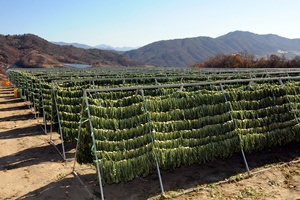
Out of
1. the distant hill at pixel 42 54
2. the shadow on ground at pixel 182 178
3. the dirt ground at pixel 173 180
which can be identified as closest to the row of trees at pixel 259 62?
the shadow on ground at pixel 182 178

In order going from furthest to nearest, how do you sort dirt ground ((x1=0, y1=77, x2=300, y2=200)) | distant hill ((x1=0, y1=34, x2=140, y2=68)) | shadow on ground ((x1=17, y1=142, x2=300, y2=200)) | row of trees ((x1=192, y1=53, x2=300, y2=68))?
distant hill ((x1=0, y1=34, x2=140, y2=68)), row of trees ((x1=192, y1=53, x2=300, y2=68)), shadow on ground ((x1=17, y1=142, x2=300, y2=200)), dirt ground ((x1=0, y1=77, x2=300, y2=200))

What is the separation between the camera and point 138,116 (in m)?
7.78

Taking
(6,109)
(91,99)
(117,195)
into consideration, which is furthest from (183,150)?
(6,109)

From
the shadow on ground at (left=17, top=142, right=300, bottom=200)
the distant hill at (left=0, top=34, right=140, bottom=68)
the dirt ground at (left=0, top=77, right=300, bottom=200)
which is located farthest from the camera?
the distant hill at (left=0, top=34, right=140, bottom=68)

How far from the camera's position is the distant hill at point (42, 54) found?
102250 millimetres

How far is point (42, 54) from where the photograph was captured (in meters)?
111

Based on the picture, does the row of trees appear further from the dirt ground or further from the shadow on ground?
the dirt ground

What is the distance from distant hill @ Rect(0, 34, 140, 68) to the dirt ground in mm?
95433

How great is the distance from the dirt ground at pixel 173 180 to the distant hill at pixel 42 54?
9543 centimetres

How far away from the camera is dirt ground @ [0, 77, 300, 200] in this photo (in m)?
7.40

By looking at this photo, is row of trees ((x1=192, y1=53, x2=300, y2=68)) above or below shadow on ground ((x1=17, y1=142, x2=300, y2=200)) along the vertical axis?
above

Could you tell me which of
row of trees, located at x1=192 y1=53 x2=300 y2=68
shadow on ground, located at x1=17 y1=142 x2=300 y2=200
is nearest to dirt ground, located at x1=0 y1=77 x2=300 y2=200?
shadow on ground, located at x1=17 y1=142 x2=300 y2=200

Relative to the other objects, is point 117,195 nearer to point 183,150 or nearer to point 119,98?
point 183,150

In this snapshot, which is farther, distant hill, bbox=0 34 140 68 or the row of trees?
distant hill, bbox=0 34 140 68
